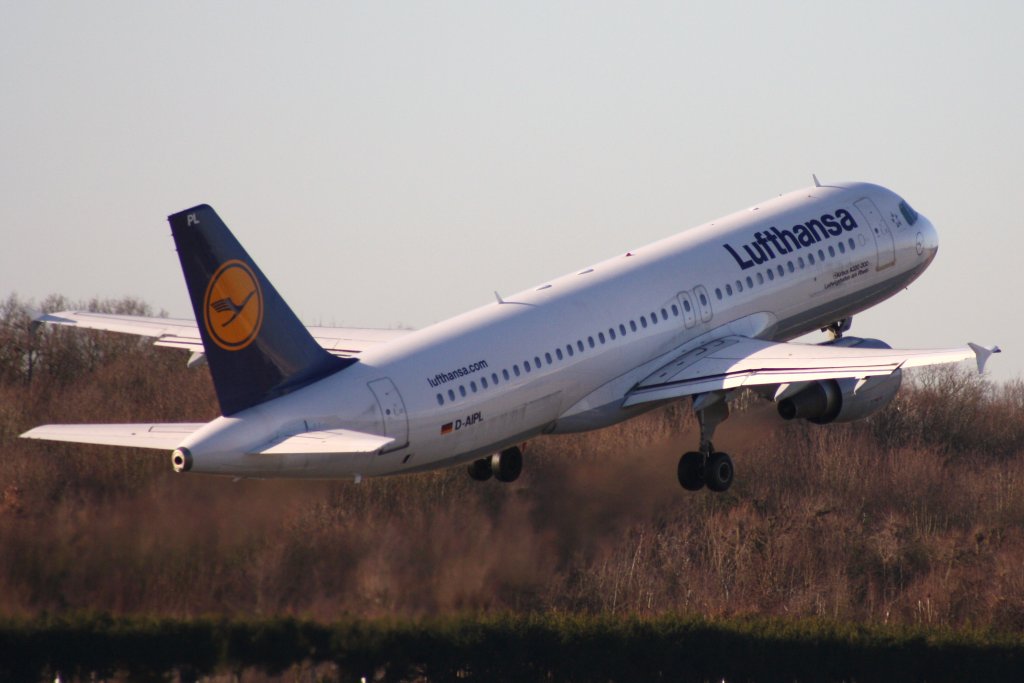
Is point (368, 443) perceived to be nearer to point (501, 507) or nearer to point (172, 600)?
point (172, 600)

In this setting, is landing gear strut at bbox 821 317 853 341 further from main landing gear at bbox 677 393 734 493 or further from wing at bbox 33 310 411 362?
wing at bbox 33 310 411 362

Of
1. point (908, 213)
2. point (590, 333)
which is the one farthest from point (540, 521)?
point (908, 213)

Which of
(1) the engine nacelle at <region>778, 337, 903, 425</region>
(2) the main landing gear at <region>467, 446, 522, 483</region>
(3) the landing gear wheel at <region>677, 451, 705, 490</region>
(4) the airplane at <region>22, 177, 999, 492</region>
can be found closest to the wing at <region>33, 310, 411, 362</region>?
(4) the airplane at <region>22, 177, 999, 492</region>

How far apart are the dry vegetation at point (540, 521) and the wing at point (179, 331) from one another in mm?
2801

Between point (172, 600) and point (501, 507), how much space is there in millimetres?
14349

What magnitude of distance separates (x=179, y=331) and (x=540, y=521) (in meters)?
11.1

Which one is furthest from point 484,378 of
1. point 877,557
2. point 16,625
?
point 877,557

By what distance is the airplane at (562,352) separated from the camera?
41031 millimetres

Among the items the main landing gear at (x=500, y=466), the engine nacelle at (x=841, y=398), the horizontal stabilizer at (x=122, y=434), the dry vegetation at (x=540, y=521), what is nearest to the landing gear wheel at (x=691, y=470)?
the engine nacelle at (x=841, y=398)

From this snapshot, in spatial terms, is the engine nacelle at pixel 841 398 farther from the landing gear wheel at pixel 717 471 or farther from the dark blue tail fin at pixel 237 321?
the dark blue tail fin at pixel 237 321

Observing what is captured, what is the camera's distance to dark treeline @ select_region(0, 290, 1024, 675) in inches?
1777

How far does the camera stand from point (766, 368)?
48.1 metres

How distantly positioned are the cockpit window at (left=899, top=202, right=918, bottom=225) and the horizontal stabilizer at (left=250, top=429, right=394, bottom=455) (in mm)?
20084

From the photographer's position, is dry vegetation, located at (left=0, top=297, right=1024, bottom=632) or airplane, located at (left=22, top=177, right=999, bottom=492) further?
dry vegetation, located at (left=0, top=297, right=1024, bottom=632)
